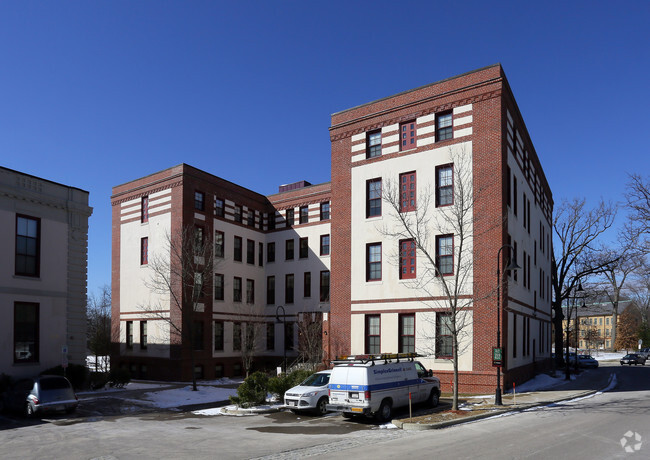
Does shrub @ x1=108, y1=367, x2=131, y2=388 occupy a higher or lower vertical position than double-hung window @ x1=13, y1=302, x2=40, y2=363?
lower

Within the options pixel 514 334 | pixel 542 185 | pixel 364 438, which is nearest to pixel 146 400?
pixel 364 438

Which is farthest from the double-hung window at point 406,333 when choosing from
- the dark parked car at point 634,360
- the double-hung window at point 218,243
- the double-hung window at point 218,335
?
the dark parked car at point 634,360

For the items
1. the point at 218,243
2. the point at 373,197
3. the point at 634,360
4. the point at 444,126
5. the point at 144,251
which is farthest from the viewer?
the point at 634,360

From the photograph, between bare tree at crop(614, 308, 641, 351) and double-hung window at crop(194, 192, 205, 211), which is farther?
bare tree at crop(614, 308, 641, 351)

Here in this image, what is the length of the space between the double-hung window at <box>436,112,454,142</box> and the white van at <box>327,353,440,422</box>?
45.1 feet

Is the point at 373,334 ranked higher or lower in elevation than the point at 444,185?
lower

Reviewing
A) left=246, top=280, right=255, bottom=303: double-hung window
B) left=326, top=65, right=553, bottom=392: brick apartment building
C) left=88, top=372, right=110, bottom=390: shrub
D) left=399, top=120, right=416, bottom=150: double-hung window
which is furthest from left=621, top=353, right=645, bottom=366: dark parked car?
left=88, top=372, right=110, bottom=390: shrub

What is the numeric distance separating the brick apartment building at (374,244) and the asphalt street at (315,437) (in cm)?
709

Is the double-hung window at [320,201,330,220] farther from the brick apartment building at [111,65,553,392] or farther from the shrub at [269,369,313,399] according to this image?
the shrub at [269,369,313,399]

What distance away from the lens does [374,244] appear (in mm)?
30984

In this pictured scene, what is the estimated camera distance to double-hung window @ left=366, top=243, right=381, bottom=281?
30688mm

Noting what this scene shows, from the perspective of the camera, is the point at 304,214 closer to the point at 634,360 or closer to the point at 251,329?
the point at 251,329

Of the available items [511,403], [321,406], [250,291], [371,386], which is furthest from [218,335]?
[371,386]

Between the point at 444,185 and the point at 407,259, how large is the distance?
446 cm
